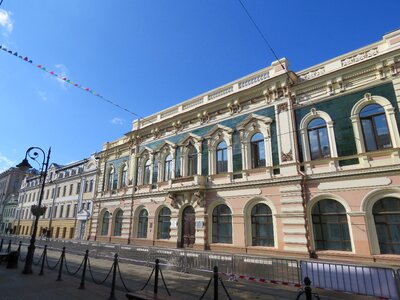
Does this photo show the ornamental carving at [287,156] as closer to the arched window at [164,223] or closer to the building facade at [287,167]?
the building facade at [287,167]

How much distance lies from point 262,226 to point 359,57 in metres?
Answer: 11.0

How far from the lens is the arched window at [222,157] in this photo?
59.6ft

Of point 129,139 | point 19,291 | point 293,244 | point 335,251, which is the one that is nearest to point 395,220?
point 335,251

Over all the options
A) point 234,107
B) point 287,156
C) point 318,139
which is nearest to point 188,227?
point 287,156

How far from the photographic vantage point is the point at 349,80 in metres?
13.9

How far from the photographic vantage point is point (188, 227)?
18.8 m

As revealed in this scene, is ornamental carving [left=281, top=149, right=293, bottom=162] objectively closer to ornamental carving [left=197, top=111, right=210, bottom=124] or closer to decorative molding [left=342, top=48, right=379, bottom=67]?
decorative molding [left=342, top=48, right=379, bottom=67]

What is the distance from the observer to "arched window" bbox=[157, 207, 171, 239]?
2031 cm

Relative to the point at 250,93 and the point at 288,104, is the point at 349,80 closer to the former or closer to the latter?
the point at 288,104

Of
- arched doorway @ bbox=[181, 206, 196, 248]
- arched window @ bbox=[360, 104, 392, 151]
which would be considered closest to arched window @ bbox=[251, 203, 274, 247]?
arched doorway @ bbox=[181, 206, 196, 248]

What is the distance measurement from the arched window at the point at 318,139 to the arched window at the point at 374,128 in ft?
6.06

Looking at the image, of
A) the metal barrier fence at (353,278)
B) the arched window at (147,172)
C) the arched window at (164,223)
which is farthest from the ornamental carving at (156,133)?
the metal barrier fence at (353,278)

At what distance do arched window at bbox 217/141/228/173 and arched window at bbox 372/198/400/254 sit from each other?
907 centimetres

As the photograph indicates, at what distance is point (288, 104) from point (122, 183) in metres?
18.3
